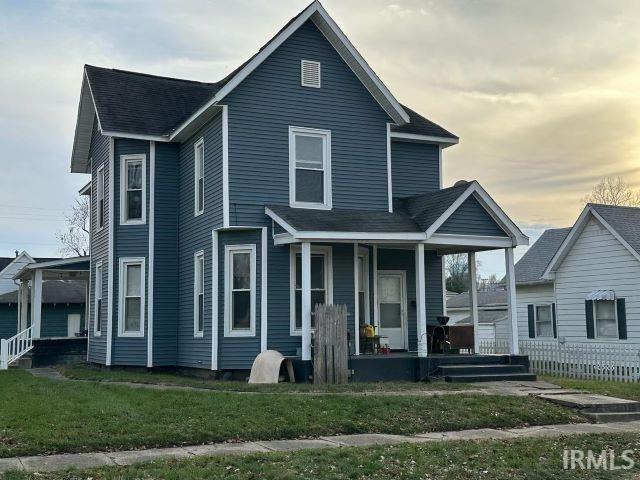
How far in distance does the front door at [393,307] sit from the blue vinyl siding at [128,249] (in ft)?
20.3

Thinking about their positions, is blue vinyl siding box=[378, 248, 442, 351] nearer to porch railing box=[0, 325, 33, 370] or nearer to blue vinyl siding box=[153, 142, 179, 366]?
blue vinyl siding box=[153, 142, 179, 366]

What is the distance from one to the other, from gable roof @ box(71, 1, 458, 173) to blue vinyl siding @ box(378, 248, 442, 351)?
3.32 m

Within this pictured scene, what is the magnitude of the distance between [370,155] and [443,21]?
11.9 feet

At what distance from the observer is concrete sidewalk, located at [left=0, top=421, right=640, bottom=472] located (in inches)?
336

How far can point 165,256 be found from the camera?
2009 cm

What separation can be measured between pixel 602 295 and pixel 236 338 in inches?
488

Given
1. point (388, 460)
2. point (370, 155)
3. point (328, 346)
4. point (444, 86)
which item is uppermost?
point (444, 86)

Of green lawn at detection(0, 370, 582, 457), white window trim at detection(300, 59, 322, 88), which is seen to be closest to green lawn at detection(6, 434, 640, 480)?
green lawn at detection(0, 370, 582, 457)

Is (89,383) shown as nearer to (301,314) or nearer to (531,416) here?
(301,314)

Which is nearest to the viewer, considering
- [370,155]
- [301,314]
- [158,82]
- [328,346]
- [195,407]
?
[195,407]

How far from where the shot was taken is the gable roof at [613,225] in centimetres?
2248

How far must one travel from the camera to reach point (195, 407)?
1168cm

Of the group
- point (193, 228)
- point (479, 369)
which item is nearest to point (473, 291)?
point (479, 369)

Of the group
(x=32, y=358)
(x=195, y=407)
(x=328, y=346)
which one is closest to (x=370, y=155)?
(x=328, y=346)
